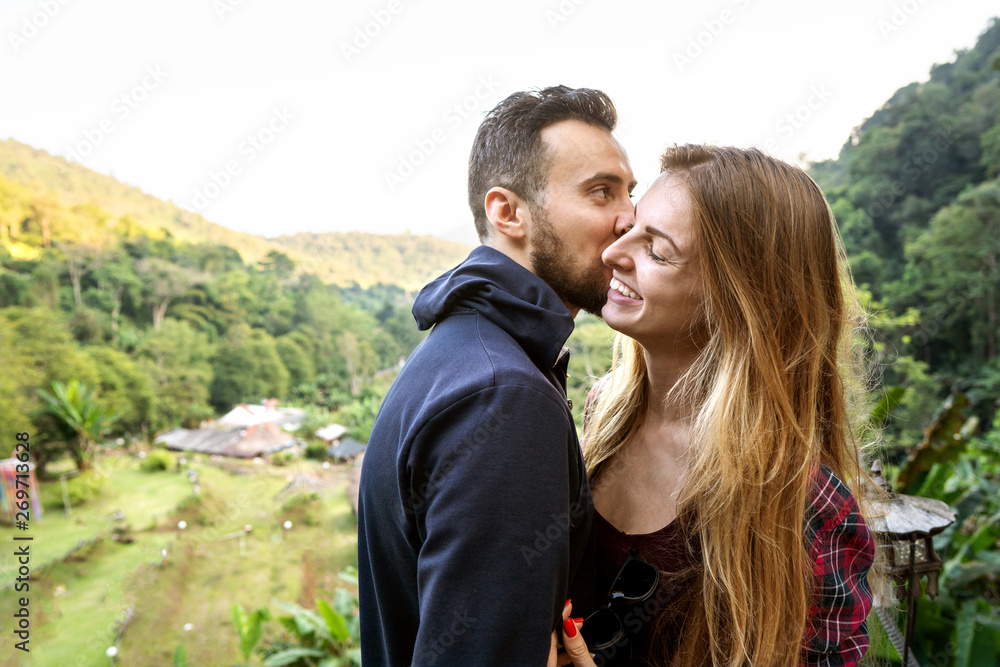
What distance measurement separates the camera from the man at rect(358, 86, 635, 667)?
94 centimetres

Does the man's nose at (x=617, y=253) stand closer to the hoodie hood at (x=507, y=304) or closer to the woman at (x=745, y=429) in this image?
the woman at (x=745, y=429)

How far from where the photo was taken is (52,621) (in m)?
10.9

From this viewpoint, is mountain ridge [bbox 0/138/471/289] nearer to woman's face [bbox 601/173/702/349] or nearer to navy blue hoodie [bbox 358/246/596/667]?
woman's face [bbox 601/173/702/349]

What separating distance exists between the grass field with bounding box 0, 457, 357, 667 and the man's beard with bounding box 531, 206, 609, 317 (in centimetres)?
999

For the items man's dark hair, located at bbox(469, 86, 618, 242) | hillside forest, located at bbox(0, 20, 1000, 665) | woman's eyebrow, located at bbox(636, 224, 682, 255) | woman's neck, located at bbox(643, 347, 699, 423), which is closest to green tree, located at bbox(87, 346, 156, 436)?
hillside forest, located at bbox(0, 20, 1000, 665)

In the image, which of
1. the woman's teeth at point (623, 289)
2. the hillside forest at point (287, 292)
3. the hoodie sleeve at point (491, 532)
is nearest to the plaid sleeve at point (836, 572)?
the woman's teeth at point (623, 289)

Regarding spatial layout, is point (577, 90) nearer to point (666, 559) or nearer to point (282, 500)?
point (666, 559)

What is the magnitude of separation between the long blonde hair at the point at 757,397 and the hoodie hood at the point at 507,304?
448 mm

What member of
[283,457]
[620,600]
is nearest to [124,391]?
[283,457]

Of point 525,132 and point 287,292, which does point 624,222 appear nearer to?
point 525,132

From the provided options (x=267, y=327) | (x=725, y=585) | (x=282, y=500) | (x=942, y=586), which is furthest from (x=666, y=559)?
(x=267, y=327)

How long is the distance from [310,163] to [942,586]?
31.3 meters

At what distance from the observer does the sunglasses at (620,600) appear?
4.61 feet

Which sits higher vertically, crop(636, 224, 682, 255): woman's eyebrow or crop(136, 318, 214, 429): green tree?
crop(636, 224, 682, 255): woman's eyebrow
